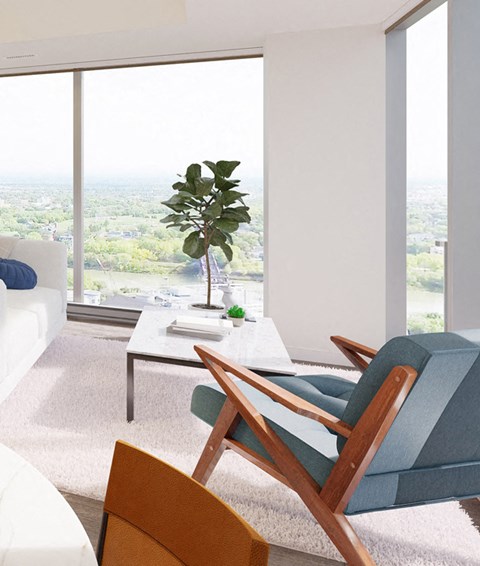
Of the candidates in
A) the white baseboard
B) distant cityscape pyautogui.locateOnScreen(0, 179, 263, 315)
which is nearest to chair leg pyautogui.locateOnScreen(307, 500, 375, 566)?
the white baseboard

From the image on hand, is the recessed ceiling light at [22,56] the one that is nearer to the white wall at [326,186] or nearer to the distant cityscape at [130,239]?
the distant cityscape at [130,239]

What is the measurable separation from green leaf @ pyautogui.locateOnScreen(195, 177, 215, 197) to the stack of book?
1.32 metres

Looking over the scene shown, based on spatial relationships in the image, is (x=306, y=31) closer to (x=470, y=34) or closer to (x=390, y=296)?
(x=470, y=34)

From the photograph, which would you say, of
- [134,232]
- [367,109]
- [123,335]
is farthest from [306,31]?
[123,335]

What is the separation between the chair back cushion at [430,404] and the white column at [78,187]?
171 inches

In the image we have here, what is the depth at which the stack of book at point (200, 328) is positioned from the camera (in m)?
2.99

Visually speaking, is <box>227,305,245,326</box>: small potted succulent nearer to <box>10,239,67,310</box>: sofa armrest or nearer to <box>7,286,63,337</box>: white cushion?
<box>7,286,63,337</box>: white cushion

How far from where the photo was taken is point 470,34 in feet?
10.0

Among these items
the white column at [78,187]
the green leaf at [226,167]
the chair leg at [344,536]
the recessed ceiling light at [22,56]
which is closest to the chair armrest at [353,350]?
the chair leg at [344,536]

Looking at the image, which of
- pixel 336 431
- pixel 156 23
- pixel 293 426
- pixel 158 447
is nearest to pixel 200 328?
pixel 158 447

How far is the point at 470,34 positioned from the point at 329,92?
118cm

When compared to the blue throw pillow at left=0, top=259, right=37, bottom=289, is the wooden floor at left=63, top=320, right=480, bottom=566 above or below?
below

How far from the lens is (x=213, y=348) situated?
9.27 feet

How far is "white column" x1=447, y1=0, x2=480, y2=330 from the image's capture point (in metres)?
3.05
